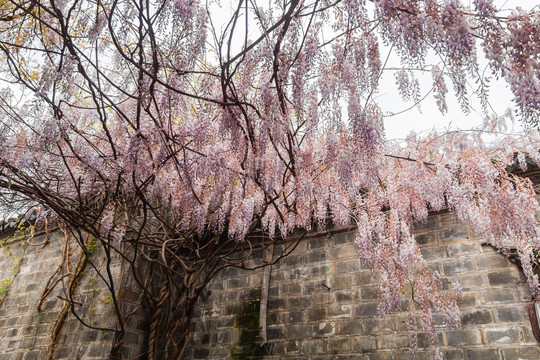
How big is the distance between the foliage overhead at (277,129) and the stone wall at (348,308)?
18 cm

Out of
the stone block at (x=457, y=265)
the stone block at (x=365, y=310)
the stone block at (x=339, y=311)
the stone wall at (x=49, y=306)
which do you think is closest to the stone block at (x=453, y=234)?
the stone block at (x=457, y=265)

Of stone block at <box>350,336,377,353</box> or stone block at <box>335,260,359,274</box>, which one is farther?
stone block at <box>335,260,359,274</box>

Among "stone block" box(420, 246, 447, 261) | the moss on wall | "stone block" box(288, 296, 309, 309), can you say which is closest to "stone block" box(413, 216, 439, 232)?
"stone block" box(420, 246, 447, 261)

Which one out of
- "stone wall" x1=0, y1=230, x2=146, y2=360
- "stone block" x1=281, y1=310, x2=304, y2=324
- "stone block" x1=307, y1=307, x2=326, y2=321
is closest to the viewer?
"stone block" x1=307, y1=307, x2=326, y2=321

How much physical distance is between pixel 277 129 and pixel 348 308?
2111 millimetres

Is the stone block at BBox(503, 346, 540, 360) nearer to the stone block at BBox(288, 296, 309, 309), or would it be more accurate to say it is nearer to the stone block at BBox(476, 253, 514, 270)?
the stone block at BBox(476, 253, 514, 270)

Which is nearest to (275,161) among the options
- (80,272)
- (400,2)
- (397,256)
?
(397,256)

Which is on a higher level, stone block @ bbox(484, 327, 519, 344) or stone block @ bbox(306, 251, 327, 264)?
stone block @ bbox(306, 251, 327, 264)

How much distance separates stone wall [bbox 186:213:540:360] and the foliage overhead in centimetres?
18

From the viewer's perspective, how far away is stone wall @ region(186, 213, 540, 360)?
3066 mm

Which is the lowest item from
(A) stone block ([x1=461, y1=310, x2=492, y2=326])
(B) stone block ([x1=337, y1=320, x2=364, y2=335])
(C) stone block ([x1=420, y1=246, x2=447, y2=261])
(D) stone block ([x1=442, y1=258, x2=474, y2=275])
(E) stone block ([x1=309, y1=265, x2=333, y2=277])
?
(B) stone block ([x1=337, y1=320, x2=364, y2=335])

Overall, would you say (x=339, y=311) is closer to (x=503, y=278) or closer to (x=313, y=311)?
(x=313, y=311)

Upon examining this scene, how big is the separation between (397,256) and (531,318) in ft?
3.60

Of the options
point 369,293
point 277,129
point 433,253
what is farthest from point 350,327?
point 277,129
